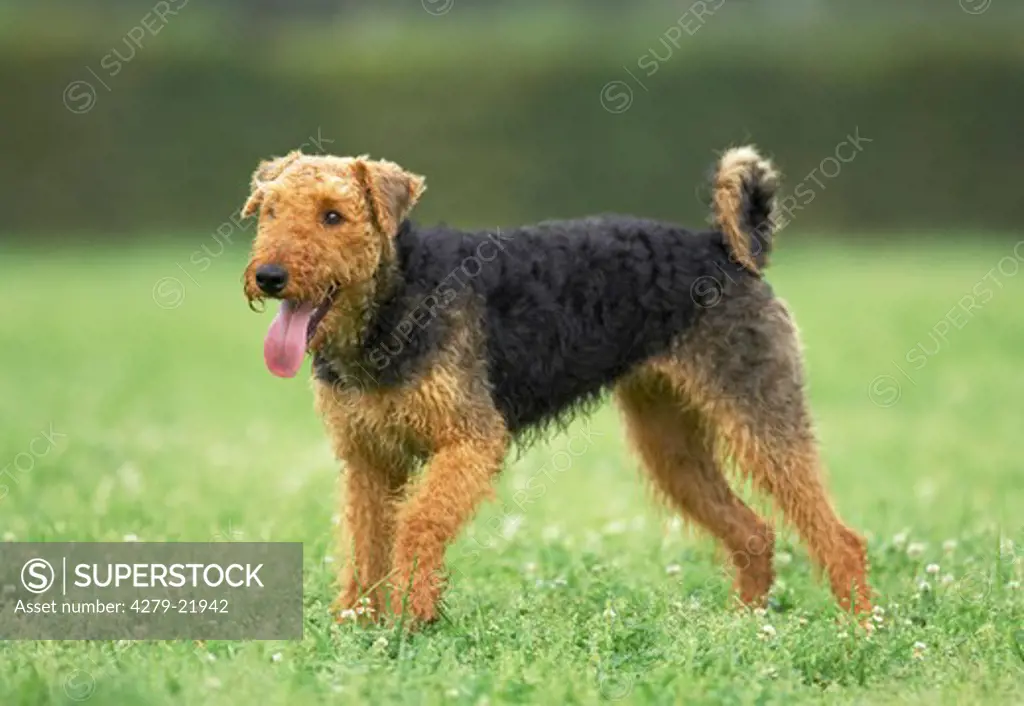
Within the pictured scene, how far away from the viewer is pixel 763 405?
5.97m

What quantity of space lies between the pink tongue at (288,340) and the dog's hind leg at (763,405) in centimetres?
161

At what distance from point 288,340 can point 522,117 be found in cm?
1938

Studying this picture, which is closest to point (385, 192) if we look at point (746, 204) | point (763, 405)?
point (746, 204)

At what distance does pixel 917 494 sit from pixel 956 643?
4507 mm

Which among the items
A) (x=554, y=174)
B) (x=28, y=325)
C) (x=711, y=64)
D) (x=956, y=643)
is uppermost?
(x=711, y=64)

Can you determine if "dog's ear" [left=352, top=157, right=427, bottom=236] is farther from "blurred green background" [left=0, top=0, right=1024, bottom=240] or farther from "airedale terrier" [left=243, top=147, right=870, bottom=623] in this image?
"blurred green background" [left=0, top=0, right=1024, bottom=240]

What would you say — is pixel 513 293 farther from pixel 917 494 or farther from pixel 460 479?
pixel 917 494

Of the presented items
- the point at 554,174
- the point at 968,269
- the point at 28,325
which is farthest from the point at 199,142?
the point at 968,269

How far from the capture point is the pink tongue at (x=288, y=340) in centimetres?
504

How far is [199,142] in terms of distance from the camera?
23.7 m

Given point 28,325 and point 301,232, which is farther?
point 28,325

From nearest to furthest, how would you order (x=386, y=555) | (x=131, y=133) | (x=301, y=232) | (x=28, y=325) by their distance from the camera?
(x=301, y=232)
(x=386, y=555)
(x=28, y=325)
(x=131, y=133)

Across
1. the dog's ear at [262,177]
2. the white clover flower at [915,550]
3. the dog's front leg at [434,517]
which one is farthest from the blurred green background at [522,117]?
the dog's front leg at [434,517]

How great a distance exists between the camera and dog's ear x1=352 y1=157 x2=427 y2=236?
206 inches
